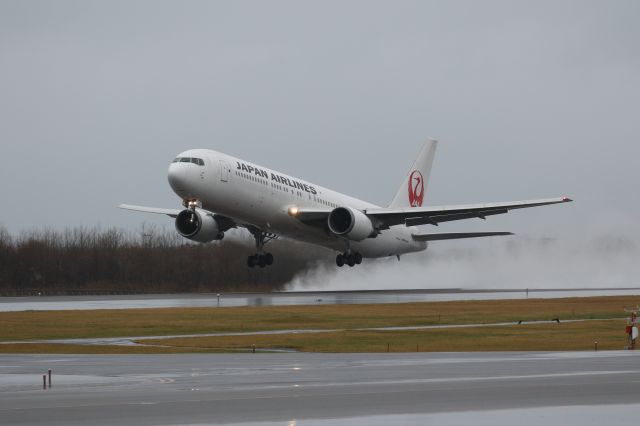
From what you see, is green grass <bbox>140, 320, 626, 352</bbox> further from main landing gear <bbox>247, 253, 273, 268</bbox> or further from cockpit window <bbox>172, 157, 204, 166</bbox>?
main landing gear <bbox>247, 253, 273, 268</bbox>

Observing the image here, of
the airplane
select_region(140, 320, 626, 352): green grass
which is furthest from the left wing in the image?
select_region(140, 320, 626, 352): green grass

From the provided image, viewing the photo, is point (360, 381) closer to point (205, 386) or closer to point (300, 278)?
point (205, 386)

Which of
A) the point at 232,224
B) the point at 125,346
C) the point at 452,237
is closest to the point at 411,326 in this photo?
the point at 125,346

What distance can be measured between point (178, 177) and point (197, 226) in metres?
7.88

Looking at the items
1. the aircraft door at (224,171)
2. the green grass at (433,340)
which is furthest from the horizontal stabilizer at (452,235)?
the green grass at (433,340)

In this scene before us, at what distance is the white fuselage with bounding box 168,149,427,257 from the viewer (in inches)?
2188

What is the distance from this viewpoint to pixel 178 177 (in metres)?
54.9

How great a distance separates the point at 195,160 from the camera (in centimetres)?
5588

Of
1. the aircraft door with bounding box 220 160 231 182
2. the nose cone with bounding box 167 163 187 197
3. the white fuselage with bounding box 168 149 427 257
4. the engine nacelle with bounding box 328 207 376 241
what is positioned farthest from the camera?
the engine nacelle with bounding box 328 207 376 241

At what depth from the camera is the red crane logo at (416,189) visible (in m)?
79.0

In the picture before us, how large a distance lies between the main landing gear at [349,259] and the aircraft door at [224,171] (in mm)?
12739

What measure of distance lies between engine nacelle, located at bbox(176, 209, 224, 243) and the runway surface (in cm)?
3622

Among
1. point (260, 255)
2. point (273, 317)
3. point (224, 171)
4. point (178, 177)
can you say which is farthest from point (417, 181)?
point (273, 317)

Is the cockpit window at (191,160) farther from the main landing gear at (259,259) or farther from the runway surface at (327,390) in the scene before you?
the runway surface at (327,390)
